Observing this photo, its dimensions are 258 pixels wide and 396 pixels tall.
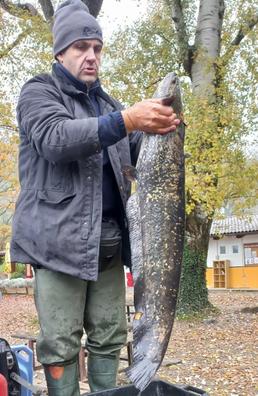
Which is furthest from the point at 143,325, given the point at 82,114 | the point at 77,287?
the point at 82,114

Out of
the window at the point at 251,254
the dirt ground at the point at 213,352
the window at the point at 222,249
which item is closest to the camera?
the dirt ground at the point at 213,352

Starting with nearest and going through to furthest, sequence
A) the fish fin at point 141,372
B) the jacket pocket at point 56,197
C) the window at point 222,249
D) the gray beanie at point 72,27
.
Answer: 1. the fish fin at point 141,372
2. the jacket pocket at point 56,197
3. the gray beanie at point 72,27
4. the window at point 222,249

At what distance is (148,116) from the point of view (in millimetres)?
2203

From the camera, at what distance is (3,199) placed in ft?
88.9

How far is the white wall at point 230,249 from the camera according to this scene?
2833 centimetres

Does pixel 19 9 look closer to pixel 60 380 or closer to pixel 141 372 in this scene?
pixel 60 380

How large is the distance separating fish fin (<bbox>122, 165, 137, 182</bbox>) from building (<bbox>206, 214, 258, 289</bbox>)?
82.9 feet

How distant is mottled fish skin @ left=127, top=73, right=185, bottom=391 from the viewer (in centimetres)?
231

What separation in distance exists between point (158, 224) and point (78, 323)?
2.12ft

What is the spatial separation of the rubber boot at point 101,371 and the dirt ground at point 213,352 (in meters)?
2.60

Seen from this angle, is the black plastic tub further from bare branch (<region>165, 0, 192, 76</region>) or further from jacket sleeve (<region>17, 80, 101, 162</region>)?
bare branch (<region>165, 0, 192, 76</region>)

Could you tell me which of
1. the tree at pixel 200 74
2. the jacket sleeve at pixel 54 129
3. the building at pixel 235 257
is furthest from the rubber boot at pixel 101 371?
the building at pixel 235 257

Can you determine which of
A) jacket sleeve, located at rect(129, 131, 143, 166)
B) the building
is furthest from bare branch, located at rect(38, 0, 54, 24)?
the building

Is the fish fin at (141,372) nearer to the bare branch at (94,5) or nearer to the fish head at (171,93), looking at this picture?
the fish head at (171,93)
